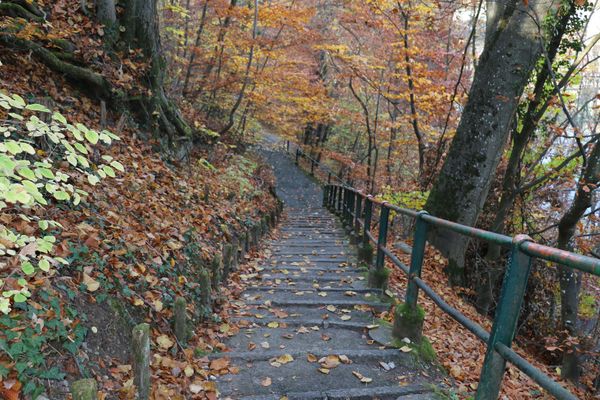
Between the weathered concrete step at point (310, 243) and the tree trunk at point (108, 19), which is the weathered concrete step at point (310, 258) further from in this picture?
the tree trunk at point (108, 19)

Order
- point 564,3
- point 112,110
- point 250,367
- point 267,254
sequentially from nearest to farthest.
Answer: point 250,367, point 564,3, point 112,110, point 267,254

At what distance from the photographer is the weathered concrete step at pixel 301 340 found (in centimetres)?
368

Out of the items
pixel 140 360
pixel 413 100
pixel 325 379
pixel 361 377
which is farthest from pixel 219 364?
pixel 413 100

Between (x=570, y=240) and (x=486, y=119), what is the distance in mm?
2385

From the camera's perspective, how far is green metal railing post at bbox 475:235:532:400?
2.09 metres

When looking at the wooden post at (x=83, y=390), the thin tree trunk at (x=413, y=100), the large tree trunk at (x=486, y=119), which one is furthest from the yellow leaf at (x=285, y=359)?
the thin tree trunk at (x=413, y=100)

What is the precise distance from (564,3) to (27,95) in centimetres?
820

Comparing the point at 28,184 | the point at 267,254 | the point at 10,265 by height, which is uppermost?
the point at 28,184

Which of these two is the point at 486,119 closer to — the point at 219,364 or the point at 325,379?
the point at 325,379

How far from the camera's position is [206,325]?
407 centimetres

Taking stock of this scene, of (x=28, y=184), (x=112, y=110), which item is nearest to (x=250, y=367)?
(x=28, y=184)

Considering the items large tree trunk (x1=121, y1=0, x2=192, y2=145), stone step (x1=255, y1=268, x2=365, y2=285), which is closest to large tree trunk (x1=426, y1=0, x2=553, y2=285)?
stone step (x1=255, y1=268, x2=365, y2=285)

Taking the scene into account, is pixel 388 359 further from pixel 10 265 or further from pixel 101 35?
pixel 101 35

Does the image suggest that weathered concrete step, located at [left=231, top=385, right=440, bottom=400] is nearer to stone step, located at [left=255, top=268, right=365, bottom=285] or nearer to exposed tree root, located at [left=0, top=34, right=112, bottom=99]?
stone step, located at [left=255, top=268, right=365, bottom=285]
